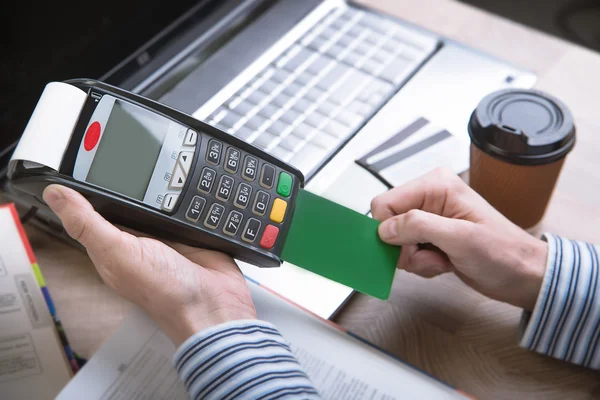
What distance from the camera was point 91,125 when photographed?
0.49 meters

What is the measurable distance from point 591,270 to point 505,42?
Answer: 0.38 metres

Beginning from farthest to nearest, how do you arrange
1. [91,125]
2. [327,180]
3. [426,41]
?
[426,41] < [327,180] < [91,125]

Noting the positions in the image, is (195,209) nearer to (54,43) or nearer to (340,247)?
(340,247)

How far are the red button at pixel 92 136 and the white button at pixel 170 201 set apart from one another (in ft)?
0.22

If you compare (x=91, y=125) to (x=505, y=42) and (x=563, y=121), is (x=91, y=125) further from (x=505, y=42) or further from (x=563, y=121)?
(x=505, y=42)

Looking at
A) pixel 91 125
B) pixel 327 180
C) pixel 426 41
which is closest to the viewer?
pixel 91 125

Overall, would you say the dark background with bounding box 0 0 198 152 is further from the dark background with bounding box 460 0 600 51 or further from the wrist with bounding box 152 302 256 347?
the dark background with bounding box 460 0 600 51

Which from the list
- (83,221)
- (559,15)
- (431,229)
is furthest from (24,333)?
(559,15)

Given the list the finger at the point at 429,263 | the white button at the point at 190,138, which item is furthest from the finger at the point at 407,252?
the white button at the point at 190,138

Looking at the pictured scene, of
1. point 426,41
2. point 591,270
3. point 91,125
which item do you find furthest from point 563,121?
point 91,125

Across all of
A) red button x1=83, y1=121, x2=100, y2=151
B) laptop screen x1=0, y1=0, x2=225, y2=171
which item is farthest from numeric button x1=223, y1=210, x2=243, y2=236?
laptop screen x1=0, y1=0, x2=225, y2=171

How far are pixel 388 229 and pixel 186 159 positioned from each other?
18 cm

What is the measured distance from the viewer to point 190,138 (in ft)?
1.73

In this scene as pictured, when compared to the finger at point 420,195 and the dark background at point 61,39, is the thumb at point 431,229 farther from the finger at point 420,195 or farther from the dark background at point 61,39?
the dark background at point 61,39
